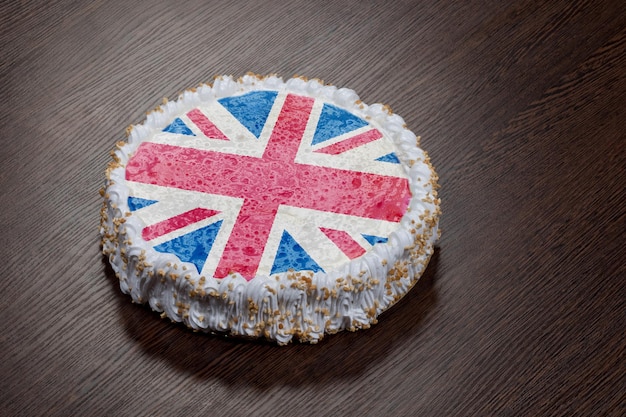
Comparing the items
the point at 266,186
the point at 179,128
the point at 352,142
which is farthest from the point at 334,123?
the point at 179,128

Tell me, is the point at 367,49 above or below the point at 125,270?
above

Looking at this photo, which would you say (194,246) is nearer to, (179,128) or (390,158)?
(179,128)

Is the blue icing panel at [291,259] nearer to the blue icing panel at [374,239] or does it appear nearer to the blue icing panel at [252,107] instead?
the blue icing panel at [374,239]

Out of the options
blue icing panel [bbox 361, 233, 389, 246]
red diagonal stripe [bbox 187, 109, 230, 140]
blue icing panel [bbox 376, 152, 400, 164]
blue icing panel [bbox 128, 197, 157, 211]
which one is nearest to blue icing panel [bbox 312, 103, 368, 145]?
blue icing panel [bbox 376, 152, 400, 164]

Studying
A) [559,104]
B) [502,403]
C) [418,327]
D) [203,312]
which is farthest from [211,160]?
[559,104]

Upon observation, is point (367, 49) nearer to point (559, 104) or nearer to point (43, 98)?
point (559, 104)

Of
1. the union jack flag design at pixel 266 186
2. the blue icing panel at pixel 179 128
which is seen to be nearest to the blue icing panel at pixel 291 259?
the union jack flag design at pixel 266 186
